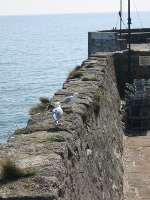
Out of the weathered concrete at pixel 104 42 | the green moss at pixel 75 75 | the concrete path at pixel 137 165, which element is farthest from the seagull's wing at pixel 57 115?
the weathered concrete at pixel 104 42

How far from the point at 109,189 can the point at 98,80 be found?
3625 millimetres

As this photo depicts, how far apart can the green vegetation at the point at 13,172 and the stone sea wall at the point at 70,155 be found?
53 millimetres

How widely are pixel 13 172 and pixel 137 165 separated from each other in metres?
6.31

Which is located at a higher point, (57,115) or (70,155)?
(57,115)

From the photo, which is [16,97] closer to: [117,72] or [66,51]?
[117,72]

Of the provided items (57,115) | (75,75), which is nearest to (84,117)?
(57,115)

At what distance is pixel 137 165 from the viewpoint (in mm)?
10617

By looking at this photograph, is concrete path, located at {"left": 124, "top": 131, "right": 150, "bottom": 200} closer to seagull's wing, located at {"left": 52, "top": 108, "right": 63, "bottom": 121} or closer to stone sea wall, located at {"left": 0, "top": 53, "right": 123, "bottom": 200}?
stone sea wall, located at {"left": 0, "top": 53, "right": 123, "bottom": 200}

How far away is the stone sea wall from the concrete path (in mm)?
318

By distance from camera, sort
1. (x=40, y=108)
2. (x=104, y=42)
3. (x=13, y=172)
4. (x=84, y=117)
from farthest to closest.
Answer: (x=104, y=42) < (x=40, y=108) < (x=84, y=117) < (x=13, y=172)

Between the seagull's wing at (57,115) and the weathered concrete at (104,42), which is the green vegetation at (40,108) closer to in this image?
the seagull's wing at (57,115)

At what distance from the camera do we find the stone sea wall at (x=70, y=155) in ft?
14.8

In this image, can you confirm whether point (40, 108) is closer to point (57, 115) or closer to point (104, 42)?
point (57, 115)

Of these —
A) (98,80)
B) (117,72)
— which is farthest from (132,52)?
(98,80)
